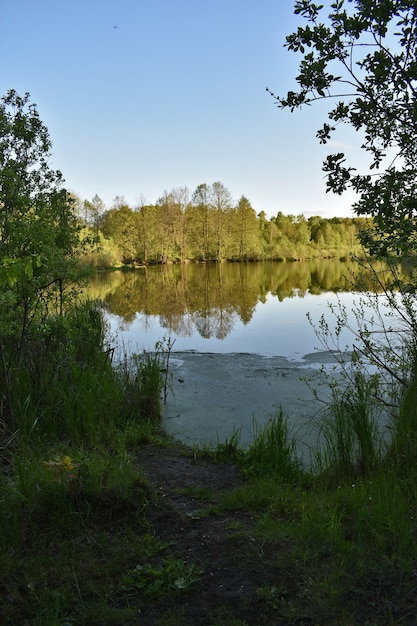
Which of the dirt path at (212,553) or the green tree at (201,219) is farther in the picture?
the green tree at (201,219)

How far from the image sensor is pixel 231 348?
11.1 metres

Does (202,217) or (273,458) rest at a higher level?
(202,217)

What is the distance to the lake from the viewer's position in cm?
601

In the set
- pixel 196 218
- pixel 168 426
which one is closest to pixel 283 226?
pixel 196 218

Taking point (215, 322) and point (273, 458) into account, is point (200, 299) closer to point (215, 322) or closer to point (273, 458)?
point (215, 322)

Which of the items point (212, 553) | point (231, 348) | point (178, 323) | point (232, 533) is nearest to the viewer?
point (212, 553)

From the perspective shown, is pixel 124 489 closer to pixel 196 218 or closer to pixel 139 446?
pixel 139 446

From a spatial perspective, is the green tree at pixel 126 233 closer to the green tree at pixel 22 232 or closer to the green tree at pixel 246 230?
the green tree at pixel 246 230

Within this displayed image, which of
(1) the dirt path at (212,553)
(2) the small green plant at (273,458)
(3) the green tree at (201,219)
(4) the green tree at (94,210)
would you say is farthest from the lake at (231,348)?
(4) the green tree at (94,210)

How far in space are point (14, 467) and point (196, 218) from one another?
52.4 metres

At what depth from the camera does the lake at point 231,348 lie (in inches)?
237

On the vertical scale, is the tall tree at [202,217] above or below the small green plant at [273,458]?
above

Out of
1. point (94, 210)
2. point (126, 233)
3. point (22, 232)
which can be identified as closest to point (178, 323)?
point (22, 232)

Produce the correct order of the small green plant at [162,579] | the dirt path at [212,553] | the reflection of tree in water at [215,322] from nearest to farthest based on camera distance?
1. the dirt path at [212,553]
2. the small green plant at [162,579]
3. the reflection of tree in water at [215,322]
